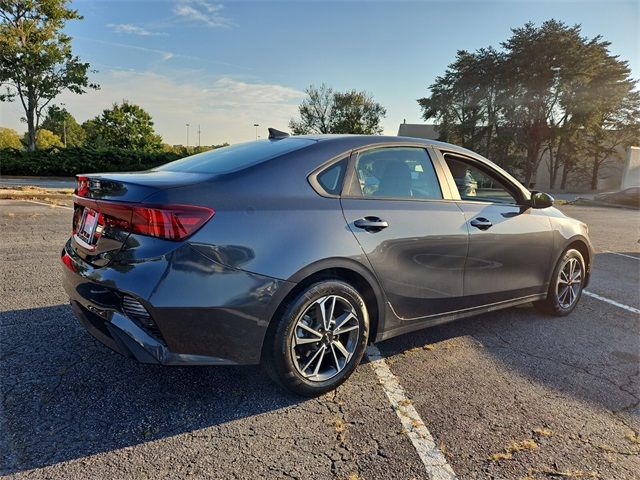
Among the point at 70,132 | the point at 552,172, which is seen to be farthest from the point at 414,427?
the point at 70,132

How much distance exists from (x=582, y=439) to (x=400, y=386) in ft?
3.34

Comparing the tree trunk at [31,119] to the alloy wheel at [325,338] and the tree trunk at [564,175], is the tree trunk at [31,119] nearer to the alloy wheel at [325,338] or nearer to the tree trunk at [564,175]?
the alloy wheel at [325,338]

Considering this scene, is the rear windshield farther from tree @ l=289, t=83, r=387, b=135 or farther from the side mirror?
tree @ l=289, t=83, r=387, b=135

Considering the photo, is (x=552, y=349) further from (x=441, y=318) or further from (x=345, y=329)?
(x=345, y=329)

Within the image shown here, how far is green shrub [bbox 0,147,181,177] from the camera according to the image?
21.5 metres

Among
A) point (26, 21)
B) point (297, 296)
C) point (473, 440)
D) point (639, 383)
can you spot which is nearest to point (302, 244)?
point (297, 296)

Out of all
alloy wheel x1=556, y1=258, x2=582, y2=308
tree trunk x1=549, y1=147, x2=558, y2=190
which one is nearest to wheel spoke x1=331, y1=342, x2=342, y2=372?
alloy wheel x1=556, y1=258, x2=582, y2=308

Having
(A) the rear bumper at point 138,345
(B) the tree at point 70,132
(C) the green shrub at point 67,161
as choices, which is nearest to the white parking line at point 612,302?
(A) the rear bumper at point 138,345

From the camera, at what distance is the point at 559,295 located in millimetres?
4332

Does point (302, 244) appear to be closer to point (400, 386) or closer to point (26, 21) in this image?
point (400, 386)

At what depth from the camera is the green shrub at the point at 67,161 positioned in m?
21.5

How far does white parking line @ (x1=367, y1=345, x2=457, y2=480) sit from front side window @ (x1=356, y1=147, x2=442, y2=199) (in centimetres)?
121

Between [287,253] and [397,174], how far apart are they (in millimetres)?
1149

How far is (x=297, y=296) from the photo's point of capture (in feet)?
8.31
